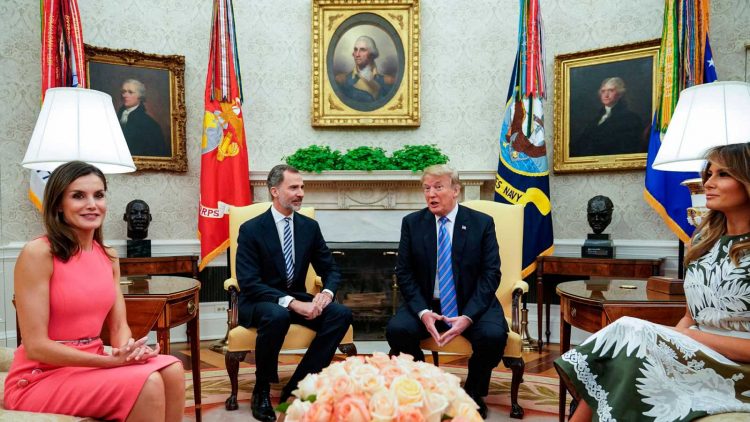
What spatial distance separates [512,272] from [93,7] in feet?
16.1

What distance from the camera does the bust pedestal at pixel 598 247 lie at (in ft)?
14.9

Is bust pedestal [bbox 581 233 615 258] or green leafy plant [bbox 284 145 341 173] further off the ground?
green leafy plant [bbox 284 145 341 173]

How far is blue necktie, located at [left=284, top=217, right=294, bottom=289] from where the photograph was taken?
3.43 meters

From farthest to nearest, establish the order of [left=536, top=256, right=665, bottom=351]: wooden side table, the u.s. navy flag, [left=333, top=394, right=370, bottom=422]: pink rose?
the u.s. navy flag
[left=536, top=256, right=665, bottom=351]: wooden side table
[left=333, top=394, right=370, bottom=422]: pink rose

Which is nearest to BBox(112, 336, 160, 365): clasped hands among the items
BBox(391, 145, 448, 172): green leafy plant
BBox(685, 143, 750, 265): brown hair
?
BBox(685, 143, 750, 265): brown hair

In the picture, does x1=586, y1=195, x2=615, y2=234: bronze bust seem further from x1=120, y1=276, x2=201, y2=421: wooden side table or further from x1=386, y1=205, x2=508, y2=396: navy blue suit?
x1=120, y1=276, x2=201, y2=421: wooden side table

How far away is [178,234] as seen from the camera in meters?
5.39

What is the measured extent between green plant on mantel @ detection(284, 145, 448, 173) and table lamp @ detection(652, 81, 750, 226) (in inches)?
103

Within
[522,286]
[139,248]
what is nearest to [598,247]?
[522,286]

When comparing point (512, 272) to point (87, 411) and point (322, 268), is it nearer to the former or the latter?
point (322, 268)

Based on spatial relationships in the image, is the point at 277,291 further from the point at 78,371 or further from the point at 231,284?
the point at 78,371

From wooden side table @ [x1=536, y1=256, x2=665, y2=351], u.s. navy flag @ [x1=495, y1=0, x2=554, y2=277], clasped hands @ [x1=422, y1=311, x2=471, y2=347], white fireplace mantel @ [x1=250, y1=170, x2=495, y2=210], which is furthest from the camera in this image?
white fireplace mantel @ [x1=250, y1=170, x2=495, y2=210]

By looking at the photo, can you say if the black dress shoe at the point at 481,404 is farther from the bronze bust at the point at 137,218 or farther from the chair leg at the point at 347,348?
the bronze bust at the point at 137,218

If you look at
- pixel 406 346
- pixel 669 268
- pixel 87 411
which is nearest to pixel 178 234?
pixel 406 346
